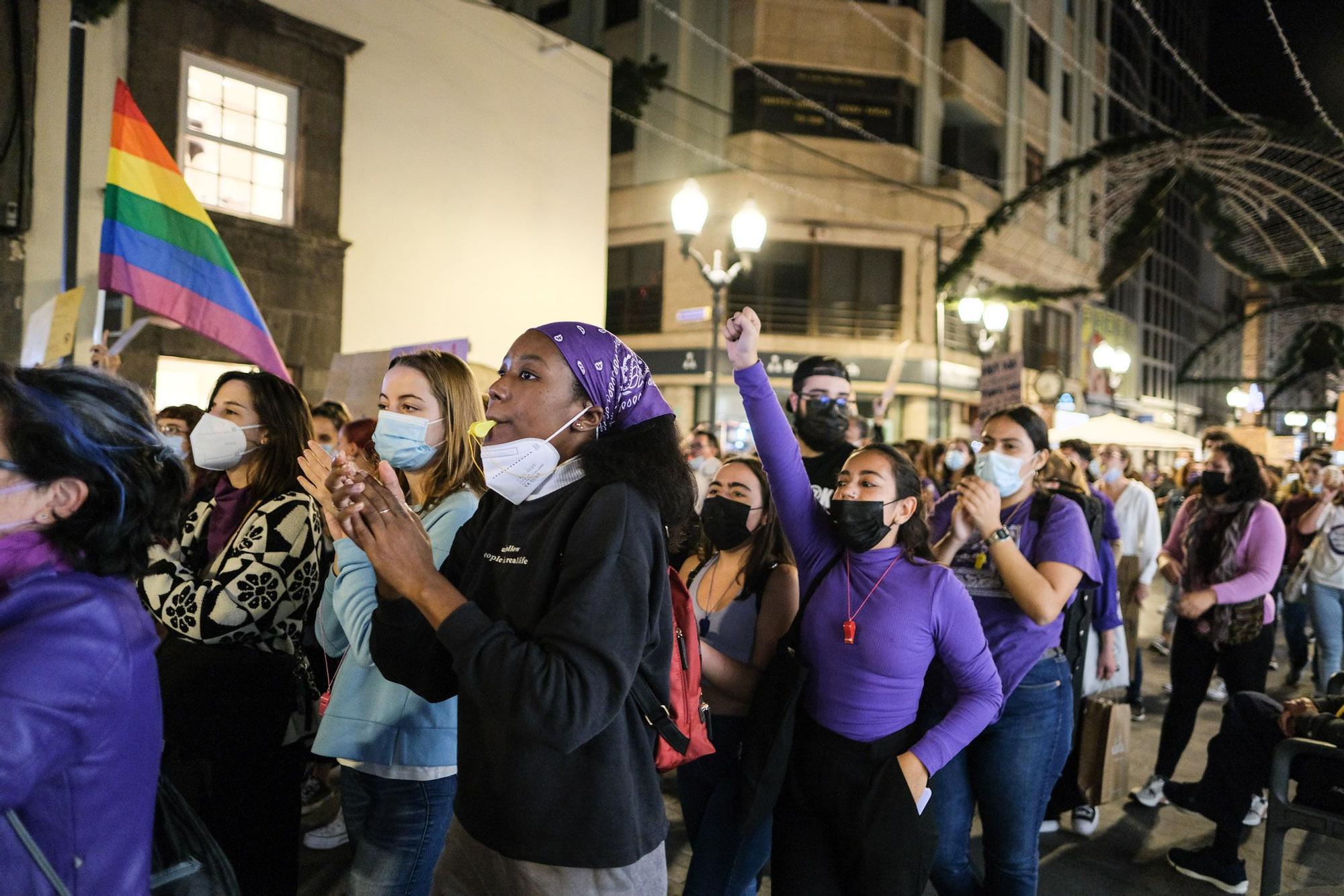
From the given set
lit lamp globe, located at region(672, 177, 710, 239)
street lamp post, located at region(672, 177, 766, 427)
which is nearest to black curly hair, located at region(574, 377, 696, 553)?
street lamp post, located at region(672, 177, 766, 427)

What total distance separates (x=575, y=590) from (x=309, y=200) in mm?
10833

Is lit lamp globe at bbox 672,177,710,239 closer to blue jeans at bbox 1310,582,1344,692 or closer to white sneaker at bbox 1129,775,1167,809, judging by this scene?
blue jeans at bbox 1310,582,1344,692

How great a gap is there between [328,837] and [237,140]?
8793mm

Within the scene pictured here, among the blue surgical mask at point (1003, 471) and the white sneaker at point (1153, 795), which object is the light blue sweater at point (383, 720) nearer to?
the blue surgical mask at point (1003, 471)

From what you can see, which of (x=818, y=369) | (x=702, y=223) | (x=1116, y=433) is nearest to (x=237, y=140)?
(x=702, y=223)

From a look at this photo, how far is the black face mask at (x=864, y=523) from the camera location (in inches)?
118

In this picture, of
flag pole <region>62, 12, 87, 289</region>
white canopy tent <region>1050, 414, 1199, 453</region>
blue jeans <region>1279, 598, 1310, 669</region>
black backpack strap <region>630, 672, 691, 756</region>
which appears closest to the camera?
black backpack strap <region>630, 672, 691, 756</region>

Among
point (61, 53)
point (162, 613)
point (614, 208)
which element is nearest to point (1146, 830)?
point (162, 613)

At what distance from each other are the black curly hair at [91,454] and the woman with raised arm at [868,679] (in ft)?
5.28

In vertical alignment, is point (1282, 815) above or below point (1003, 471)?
below

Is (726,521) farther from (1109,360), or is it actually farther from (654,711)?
(1109,360)

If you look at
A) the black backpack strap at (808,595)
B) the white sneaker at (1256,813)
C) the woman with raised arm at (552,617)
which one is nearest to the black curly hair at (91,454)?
the woman with raised arm at (552,617)

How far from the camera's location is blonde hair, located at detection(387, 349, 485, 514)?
Answer: 2.83m

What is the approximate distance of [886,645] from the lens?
2.84 m
